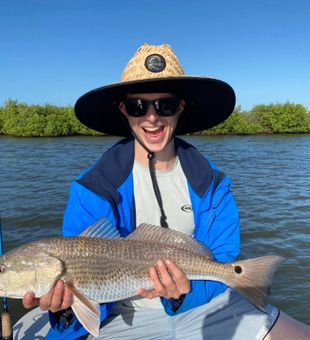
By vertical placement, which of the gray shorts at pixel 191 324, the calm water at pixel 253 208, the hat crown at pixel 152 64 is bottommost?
the calm water at pixel 253 208

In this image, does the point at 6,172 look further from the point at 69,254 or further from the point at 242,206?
the point at 69,254

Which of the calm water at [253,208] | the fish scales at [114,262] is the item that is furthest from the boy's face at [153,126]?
the calm water at [253,208]

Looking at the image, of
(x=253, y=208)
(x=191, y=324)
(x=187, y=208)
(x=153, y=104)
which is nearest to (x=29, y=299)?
(x=191, y=324)

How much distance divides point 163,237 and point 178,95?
1.45 meters

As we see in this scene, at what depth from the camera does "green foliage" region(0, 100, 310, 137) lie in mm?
53769

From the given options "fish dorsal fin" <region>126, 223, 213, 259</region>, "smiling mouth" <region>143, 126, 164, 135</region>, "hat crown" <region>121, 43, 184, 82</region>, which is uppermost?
"hat crown" <region>121, 43, 184, 82</region>

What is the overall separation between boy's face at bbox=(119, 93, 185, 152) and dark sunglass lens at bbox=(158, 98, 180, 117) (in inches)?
1.6

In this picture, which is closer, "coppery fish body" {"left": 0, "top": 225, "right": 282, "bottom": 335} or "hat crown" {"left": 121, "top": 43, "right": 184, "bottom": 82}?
"coppery fish body" {"left": 0, "top": 225, "right": 282, "bottom": 335}

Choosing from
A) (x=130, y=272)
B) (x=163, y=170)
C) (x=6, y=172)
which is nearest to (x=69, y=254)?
(x=130, y=272)

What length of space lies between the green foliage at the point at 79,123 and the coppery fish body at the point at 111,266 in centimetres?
5101

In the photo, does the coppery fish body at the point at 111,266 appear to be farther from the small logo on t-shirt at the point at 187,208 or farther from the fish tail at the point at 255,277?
the small logo on t-shirt at the point at 187,208

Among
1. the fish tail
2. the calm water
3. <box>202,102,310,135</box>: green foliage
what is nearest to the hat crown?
the fish tail

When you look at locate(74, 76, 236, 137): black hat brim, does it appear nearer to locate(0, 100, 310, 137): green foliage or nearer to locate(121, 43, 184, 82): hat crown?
locate(121, 43, 184, 82): hat crown

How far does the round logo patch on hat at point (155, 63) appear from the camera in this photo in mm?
3285
